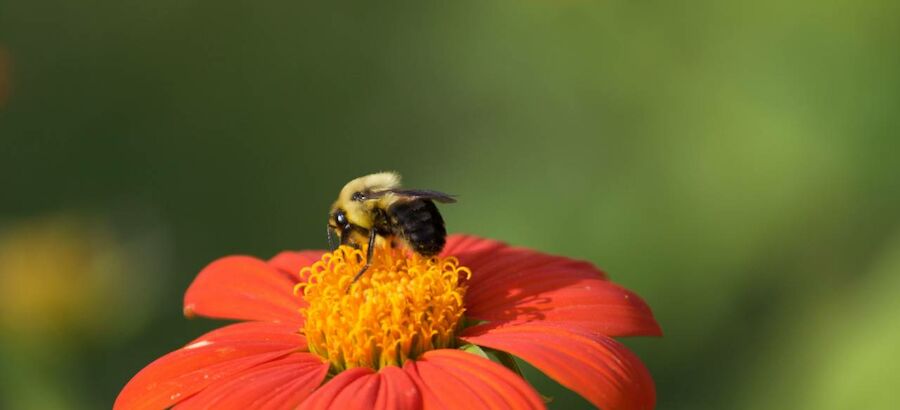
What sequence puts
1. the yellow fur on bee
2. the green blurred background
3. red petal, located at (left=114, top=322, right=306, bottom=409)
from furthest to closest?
1. the green blurred background
2. the yellow fur on bee
3. red petal, located at (left=114, top=322, right=306, bottom=409)

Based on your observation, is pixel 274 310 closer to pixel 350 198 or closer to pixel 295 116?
pixel 350 198

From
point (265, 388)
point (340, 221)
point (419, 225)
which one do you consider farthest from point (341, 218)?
point (265, 388)

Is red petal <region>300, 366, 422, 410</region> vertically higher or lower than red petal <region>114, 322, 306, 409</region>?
higher

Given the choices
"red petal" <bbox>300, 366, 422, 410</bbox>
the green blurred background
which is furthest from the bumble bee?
the green blurred background

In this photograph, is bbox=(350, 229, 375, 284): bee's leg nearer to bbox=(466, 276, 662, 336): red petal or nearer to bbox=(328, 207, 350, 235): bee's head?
bbox=(328, 207, 350, 235): bee's head

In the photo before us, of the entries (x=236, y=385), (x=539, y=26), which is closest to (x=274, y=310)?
(x=236, y=385)

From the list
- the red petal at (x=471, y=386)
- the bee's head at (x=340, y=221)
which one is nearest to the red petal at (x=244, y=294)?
the bee's head at (x=340, y=221)

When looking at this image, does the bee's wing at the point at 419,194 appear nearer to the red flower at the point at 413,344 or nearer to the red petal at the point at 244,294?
the red flower at the point at 413,344
